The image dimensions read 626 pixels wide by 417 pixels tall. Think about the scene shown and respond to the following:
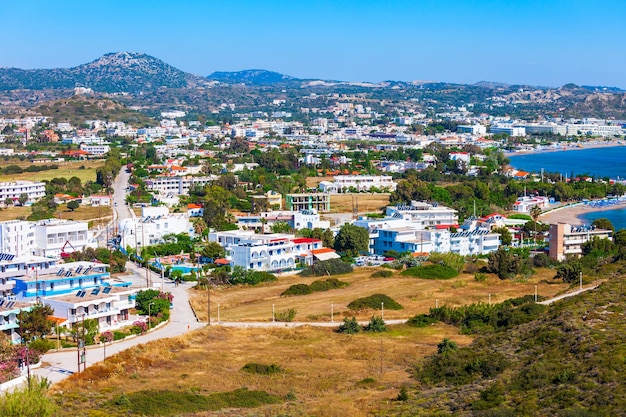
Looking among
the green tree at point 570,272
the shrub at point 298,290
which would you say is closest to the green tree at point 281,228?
the shrub at point 298,290

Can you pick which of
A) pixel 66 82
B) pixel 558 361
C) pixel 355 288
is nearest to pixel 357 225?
pixel 355 288

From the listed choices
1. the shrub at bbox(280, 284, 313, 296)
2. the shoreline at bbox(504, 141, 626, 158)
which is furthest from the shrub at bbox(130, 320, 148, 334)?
the shoreline at bbox(504, 141, 626, 158)

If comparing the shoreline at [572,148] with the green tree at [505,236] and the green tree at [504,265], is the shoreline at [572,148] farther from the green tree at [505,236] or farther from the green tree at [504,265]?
the green tree at [504,265]

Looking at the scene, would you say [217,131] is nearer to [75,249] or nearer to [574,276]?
[75,249]

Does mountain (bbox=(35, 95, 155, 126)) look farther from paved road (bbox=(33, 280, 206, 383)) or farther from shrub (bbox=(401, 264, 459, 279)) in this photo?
paved road (bbox=(33, 280, 206, 383))

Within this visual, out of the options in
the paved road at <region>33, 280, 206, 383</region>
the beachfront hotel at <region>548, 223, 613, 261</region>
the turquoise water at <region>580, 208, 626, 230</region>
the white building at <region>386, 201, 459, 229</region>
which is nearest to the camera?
the paved road at <region>33, 280, 206, 383</region>

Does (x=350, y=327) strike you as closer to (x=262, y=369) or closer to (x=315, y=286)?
(x=262, y=369)

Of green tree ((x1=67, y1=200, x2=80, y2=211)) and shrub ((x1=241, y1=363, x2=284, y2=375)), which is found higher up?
green tree ((x1=67, y1=200, x2=80, y2=211))
